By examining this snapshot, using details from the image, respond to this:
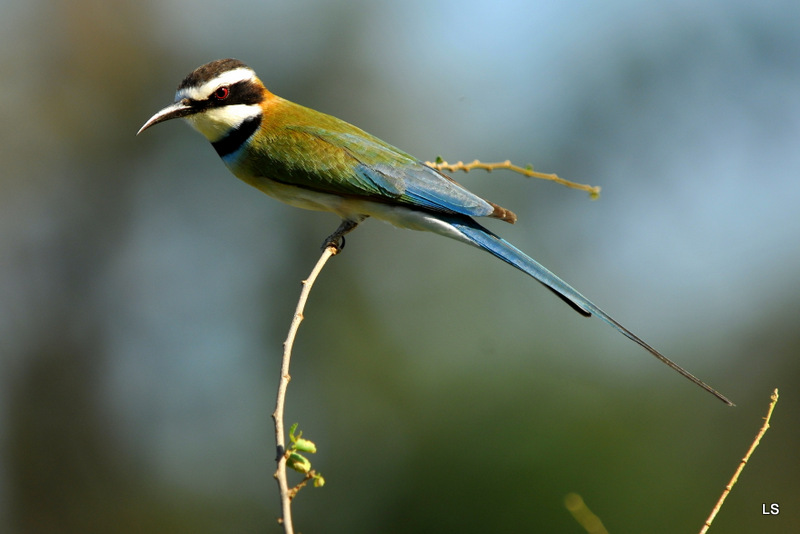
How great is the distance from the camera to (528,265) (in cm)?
301

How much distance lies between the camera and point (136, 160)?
10.3m

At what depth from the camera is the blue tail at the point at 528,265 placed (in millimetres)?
2845

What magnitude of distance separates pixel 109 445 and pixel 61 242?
7.91 feet

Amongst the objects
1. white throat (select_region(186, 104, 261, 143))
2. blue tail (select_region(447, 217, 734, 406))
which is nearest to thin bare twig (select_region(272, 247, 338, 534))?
blue tail (select_region(447, 217, 734, 406))

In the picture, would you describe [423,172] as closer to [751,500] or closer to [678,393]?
[751,500]

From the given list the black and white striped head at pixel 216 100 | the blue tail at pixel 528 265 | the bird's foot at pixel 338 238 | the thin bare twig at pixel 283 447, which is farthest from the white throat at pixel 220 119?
the thin bare twig at pixel 283 447

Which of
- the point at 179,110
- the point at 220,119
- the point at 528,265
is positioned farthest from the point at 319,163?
the point at 528,265

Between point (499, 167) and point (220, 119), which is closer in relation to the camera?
point (499, 167)

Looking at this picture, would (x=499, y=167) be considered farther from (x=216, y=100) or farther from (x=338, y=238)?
(x=216, y=100)

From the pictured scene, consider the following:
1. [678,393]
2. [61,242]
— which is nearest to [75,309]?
[61,242]

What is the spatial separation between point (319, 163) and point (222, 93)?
0.56 metres

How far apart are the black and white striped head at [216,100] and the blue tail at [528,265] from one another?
3.50ft

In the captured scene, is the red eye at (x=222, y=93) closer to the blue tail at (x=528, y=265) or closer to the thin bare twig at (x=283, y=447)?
the blue tail at (x=528, y=265)

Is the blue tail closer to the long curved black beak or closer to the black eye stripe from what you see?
the black eye stripe
